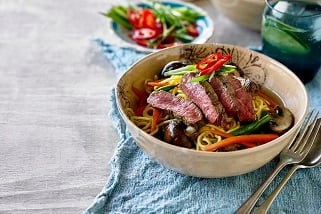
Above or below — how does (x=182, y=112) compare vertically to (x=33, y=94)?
above

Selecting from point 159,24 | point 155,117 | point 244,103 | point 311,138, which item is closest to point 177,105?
point 155,117

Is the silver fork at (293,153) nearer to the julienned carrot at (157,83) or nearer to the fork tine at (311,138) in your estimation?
the fork tine at (311,138)

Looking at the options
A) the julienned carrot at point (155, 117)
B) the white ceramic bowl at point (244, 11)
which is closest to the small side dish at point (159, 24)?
the white ceramic bowl at point (244, 11)

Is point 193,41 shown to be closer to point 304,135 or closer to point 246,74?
point 246,74

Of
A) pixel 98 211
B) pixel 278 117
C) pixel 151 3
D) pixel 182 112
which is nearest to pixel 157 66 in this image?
pixel 182 112

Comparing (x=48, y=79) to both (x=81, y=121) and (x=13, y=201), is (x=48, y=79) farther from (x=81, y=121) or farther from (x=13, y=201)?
(x=13, y=201)
